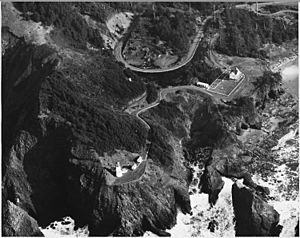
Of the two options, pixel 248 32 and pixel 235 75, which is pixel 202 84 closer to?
pixel 235 75

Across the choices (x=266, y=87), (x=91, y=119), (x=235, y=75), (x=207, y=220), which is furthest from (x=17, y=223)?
(x=266, y=87)

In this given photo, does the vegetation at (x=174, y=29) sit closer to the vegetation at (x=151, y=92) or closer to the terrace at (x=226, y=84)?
the terrace at (x=226, y=84)

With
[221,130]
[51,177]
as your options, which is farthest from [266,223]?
[51,177]

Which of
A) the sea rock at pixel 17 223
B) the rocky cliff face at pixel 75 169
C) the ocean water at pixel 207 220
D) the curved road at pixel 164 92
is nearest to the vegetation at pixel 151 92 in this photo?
the curved road at pixel 164 92

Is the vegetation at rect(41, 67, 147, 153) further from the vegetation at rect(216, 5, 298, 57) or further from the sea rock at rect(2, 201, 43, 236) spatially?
the vegetation at rect(216, 5, 298, 57)

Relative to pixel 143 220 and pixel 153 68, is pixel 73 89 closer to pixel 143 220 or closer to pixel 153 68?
pixel 153 68
